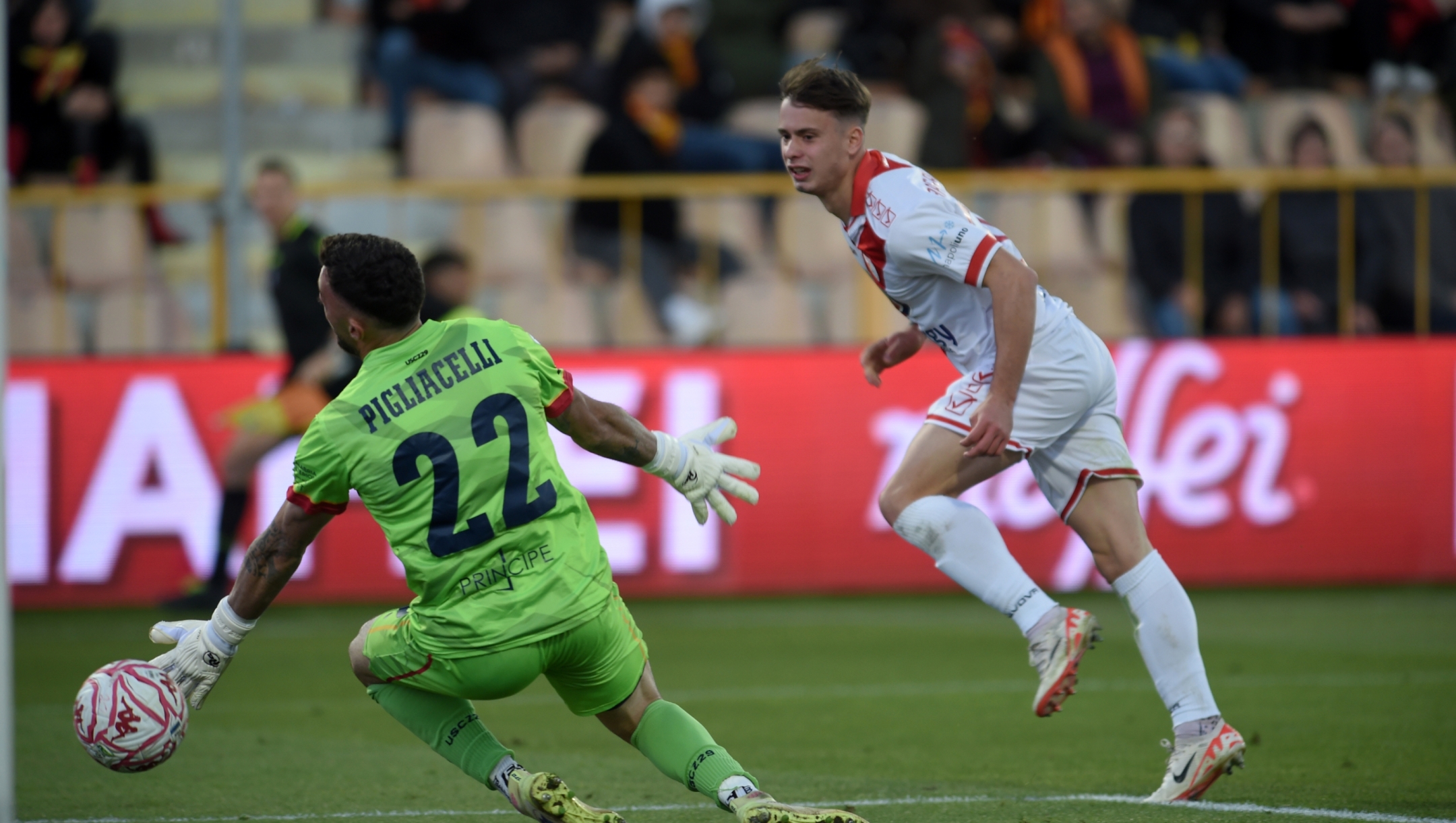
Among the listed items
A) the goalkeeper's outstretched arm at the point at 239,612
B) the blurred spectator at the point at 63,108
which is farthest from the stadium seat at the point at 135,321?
the goalkeeper's outstretched arm at the point at 239,612

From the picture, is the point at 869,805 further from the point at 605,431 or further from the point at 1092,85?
the point at 1092,85

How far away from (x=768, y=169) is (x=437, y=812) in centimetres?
787

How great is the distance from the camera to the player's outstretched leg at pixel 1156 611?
4.73 meters

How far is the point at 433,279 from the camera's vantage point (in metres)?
9.57

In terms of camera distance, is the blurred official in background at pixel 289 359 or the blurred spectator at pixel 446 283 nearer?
the blurred official in background at pixel 289 359

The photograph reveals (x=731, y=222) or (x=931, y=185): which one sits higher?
(x=931, y=185)

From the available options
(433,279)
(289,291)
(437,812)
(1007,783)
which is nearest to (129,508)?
(289,291)

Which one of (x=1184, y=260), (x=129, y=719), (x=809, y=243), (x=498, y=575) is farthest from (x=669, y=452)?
(x=1184, y=260)

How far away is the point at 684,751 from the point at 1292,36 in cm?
1125

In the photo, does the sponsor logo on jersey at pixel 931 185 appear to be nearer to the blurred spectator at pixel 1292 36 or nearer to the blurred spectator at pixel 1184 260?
the blurred spectator at pixel 1184 260

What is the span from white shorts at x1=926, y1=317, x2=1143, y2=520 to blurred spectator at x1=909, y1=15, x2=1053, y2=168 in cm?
702

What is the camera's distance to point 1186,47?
13844mm

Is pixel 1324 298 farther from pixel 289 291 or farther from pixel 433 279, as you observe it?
pixel 289 291

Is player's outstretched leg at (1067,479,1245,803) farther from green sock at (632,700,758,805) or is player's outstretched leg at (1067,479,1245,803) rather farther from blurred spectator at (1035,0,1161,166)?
blurred spectator at (1035,0,1161,166)
